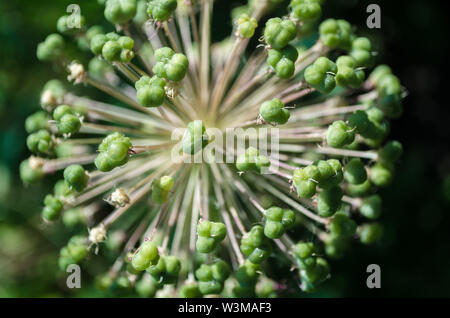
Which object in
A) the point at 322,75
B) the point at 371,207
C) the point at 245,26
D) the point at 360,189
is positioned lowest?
the point at 371,207

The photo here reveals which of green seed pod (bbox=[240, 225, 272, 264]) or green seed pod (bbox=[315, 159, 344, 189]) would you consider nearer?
green seed pod (bbox=[315, 159, 344, 189])

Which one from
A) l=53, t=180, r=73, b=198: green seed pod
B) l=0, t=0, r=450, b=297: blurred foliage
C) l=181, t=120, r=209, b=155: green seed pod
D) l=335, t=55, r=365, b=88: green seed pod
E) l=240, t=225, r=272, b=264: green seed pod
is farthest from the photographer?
l=0, t=0, r=450, b=297: blurred foliage

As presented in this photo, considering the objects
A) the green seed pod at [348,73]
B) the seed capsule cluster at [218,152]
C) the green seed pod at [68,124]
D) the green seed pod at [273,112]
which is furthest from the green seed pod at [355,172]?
the green seed pod at [68,124]

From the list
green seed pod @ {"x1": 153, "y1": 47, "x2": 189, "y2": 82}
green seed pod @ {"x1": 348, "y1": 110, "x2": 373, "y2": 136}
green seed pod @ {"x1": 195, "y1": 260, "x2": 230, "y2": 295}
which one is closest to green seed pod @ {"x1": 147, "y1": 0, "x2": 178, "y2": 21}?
green seed pod @ {"x1": 153, "y1": 47, "x2": 189, "y2": 82}

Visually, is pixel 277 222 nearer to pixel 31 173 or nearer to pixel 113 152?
pixel 113 152

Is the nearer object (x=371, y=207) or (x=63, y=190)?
(x=63, y=190)

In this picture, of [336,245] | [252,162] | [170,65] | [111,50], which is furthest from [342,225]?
[111,50]

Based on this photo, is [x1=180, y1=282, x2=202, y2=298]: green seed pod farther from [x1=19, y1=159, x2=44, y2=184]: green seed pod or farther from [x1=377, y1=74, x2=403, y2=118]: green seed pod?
[x1=377, y1=74, x2=403, y2=118]: green seed pod
